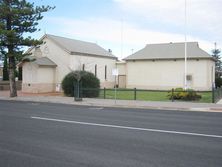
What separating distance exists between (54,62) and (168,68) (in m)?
15.2

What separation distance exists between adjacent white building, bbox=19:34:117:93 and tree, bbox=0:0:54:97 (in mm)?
4361

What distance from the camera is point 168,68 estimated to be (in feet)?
147

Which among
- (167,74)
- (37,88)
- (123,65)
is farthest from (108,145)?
(123,65)

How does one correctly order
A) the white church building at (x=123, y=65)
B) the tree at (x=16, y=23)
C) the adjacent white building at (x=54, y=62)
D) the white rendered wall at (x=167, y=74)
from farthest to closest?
the white rendered wall at (x=167, y=74)
the white church building at (x=123, y=65)
the adjacent white building at (x=54, y=62)
the tree at (x=16, y=23)

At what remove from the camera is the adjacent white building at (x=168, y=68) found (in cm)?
4272

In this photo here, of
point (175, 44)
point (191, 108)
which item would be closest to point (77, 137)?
point (191, 108)

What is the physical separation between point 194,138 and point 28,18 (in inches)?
953

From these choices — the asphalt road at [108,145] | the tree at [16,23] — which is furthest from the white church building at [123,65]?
the asphalt road at [108,145]

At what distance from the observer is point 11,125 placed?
1250 cm

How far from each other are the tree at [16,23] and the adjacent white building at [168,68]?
19.8 m

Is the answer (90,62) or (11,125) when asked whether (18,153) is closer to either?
(11,125)

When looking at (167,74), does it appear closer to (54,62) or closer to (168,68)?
(168,68)

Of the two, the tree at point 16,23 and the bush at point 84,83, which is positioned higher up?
the tree at point 16,23

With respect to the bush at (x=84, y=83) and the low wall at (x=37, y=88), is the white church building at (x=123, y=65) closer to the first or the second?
the low wall at (x=37, y=88)
